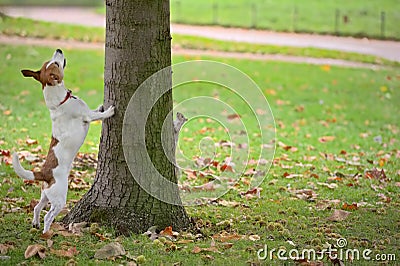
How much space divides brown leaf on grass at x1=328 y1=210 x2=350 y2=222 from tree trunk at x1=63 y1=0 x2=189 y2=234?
1392mm

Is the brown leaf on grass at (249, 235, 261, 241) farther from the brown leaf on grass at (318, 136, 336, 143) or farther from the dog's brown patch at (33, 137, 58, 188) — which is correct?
the brown leaf on grass at (318, 136, 336, 143)

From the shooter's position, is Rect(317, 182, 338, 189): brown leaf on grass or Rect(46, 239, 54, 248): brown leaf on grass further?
Rect(317, 182, 338, 189): brown leaf on grass

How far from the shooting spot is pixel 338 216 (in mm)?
5992

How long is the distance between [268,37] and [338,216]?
53.1 feet

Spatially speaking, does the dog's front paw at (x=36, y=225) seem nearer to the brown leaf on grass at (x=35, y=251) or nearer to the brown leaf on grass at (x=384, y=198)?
the brown leaf on grass at (x=35, y=251)

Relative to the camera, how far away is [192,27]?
23500 mm

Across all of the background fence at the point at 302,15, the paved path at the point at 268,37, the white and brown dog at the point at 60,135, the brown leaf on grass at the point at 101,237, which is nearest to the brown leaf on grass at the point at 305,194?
the brown leaf on grass at the point at 101,237

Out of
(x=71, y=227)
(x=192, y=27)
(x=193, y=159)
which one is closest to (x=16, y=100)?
(x=193, y=159)

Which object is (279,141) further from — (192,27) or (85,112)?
(192,27)

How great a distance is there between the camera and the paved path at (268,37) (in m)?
19.9

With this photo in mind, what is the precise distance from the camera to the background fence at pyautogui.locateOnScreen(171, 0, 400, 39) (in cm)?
2422

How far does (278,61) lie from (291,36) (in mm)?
5676

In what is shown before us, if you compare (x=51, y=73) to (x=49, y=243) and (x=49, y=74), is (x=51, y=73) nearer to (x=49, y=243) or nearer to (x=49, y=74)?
(x=49, y=74)

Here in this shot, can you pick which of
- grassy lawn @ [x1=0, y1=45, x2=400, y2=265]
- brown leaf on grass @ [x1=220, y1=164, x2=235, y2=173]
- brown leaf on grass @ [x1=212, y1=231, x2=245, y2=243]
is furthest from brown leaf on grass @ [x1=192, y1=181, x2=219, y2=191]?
brown leaf on grass @ [x1=212, y1=231, x2=245, y2=243]
